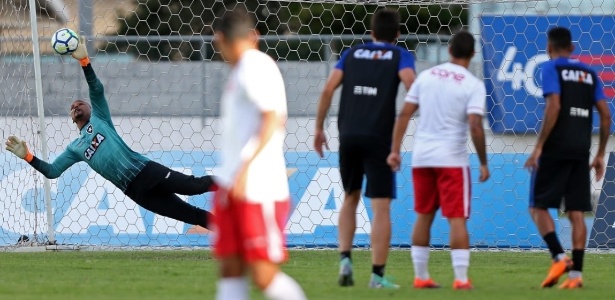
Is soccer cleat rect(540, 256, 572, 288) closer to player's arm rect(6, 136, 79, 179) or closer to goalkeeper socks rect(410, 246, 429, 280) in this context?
goalkeeper socks rect(410, 246, 429, 280)

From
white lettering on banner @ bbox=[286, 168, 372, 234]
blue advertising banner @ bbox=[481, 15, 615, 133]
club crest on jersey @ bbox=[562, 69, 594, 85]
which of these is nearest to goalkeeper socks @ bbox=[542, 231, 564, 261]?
club crest on jersey @ bbox=[562, 69, 594, 85]

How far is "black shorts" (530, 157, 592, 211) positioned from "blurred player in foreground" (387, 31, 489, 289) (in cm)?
62

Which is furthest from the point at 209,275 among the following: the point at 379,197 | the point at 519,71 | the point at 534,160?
the point at 519,71

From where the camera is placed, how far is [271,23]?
21.1 meters

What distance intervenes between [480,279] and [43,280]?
3.14 m

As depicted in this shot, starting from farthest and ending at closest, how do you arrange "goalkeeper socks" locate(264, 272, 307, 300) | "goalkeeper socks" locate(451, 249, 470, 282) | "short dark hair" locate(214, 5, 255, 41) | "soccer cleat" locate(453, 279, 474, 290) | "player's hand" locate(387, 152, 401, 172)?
1. "soccer cleat" locate(453, 279, 474, 290)
2. "goalkeeper socks" locate(451, 249, 470, 282)
3. "player's hand" locate(387, 152, 401, 172)
4. "short dark hair" locate(214, 5, 255, 41)
5. "goalkeeper socks" locate(264, 272, 307, 300)

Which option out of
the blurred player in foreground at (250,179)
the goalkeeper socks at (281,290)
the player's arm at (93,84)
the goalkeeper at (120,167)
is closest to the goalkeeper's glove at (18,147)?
the goalkeeper at (120,167)

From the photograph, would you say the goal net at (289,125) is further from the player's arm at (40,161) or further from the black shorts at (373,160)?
the black shorts at (373,160)

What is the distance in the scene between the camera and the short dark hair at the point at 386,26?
7934 mm

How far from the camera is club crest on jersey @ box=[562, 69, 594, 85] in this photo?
809 cm

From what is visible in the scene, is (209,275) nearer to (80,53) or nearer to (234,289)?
(80,53)

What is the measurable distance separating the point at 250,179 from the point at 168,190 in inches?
207

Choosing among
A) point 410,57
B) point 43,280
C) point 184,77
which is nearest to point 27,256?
point 43,280

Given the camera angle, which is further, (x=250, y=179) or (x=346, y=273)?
(x=346, y=273)
